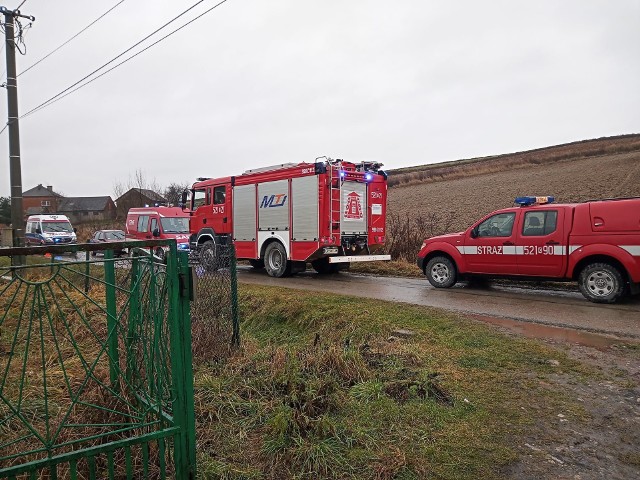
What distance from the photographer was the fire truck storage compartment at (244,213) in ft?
45.8

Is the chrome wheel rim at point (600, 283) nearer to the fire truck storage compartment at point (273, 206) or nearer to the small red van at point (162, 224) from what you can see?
the fire truck storage compartment at point (273, 206)

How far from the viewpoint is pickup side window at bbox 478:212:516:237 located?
9688 millimetres

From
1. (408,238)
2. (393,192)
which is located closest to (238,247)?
(408,238)

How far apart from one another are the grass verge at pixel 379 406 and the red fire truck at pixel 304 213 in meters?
6.26

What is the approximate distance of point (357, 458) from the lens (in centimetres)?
312

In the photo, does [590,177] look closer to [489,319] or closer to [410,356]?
[489,319]

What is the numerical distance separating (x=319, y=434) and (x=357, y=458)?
38 centimetres

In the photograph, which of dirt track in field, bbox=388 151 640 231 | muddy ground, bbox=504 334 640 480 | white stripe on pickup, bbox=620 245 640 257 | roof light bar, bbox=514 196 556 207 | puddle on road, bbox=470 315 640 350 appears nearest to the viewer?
muddy ground, bbox=504 334 640 480

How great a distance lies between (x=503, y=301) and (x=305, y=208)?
218 inches

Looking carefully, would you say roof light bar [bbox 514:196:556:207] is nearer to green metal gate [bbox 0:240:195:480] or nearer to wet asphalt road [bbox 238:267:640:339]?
wet asphalt road [bbox 238:267:640:339]

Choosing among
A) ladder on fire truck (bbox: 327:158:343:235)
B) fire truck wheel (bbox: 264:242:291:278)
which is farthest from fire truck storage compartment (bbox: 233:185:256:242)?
ladder on fire truck (bbox: 327:158:343:235)

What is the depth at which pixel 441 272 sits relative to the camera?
35.4 ft

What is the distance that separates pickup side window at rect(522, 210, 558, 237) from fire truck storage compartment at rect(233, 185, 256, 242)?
751 cm

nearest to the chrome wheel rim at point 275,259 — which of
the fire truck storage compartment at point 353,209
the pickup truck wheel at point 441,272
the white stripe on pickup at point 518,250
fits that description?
the fire truck storage compartment at point 353,209
